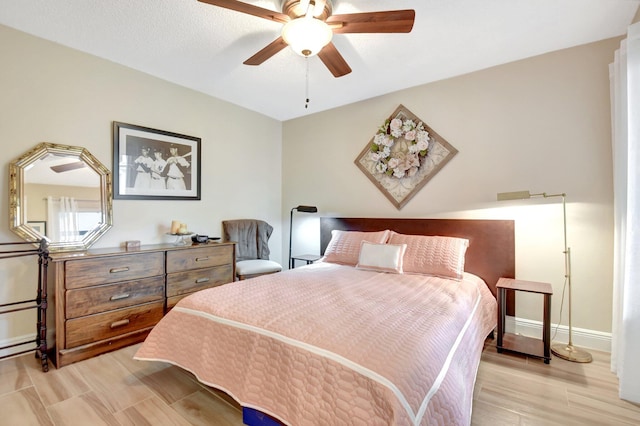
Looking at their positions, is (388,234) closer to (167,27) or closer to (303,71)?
(303,71)

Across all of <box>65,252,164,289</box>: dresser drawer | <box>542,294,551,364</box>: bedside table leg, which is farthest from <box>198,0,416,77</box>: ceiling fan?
<box>542,294,551,364</box>: bedside table leg

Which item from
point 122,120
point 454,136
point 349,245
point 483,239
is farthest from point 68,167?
point 483,239

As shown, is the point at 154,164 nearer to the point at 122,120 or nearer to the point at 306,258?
the point at 122,120

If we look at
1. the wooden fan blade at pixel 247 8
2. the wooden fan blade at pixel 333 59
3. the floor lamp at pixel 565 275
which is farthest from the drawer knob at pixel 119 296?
the floor lamp at pixel 565 275

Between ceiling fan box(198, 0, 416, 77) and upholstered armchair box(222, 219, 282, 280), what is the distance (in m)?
2.37

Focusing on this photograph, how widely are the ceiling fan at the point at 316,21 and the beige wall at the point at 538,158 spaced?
153 cm

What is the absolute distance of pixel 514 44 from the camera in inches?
97.5

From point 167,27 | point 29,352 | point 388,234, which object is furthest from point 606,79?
point 29,352

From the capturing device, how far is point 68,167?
255 cm

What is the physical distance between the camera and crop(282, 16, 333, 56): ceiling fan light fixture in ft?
5.90

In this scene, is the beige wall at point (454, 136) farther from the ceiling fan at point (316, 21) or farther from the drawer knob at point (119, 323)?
the ceiling fan at point (316, 21)

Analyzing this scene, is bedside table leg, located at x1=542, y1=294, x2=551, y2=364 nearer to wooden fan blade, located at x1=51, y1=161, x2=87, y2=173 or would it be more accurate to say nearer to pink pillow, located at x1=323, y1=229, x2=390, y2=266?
pink pillow, located at x1=323, y1=229, x2=390, y2=266

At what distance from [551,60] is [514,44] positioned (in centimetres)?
43

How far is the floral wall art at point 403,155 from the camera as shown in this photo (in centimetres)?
318
